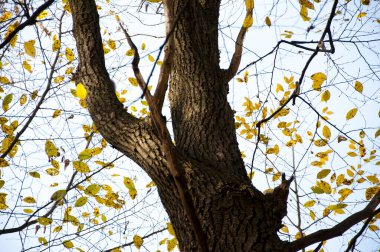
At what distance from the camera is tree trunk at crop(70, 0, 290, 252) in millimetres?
1611

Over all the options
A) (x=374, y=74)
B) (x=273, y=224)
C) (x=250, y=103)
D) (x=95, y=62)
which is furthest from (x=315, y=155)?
(x=95, y=62)

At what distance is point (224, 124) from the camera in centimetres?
214

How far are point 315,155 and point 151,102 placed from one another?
2.48 meters

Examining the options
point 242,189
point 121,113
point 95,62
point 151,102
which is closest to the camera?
point 151,102

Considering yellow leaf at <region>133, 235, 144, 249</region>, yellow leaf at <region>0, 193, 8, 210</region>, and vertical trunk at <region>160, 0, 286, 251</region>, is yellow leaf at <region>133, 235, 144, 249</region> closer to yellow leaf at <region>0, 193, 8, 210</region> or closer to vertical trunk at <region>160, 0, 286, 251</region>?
yellow leaf at <region>0, 193, 8, 210</region>

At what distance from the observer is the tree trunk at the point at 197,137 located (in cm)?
161

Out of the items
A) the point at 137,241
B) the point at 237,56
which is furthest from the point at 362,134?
the point at 137,241

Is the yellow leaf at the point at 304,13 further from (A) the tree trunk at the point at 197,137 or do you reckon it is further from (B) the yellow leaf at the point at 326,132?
(B) the yellow leaf at the point at 326,132

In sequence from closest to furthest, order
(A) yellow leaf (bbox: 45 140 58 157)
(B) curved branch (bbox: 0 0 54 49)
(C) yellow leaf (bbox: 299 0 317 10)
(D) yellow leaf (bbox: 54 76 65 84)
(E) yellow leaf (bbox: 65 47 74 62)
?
(B) curved branch (bbox: 0 0 54 49) → (C) yellow leaf (bbox: 299 0 317 10) → (A) yellow leaf (bbox: 45 140 58 157) → (D) yellow leaf (bbox: 54 76 65 84) → (E) yellow leaf (bbox: 65 47 74 62)

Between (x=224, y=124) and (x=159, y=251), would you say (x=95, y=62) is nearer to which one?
(x=224, y=124)

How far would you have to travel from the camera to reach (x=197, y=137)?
2.05 metres

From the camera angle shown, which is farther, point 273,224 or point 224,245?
point 273,224

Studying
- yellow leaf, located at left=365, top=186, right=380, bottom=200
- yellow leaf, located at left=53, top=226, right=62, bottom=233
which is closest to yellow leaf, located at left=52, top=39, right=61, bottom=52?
yellow leaf, located at left=53, top=226, right=62, bottom=233

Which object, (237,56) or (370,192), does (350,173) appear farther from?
(237,56)
